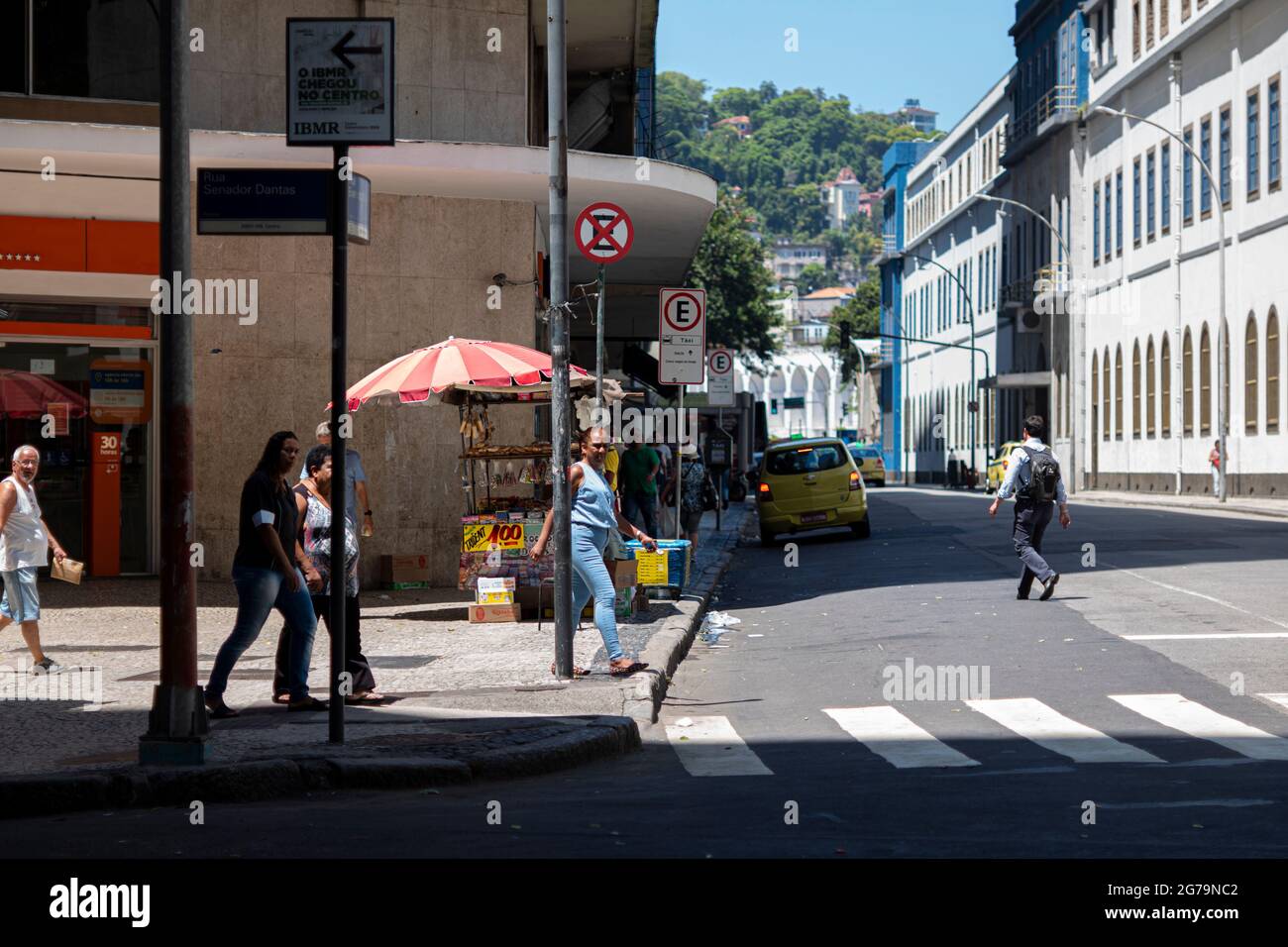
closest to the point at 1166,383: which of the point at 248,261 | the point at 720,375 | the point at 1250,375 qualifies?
the point at 1250,375

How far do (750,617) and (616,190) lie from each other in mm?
5387

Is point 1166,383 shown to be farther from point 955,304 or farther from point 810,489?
point 955,304

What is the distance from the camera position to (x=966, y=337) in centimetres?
9425

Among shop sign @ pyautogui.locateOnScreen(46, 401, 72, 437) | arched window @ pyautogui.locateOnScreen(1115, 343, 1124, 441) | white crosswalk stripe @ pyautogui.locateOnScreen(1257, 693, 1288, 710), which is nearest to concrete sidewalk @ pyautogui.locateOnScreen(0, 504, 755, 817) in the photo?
shop sign @ pyautogui.locateOnScreen(46, 401, 72, 437)

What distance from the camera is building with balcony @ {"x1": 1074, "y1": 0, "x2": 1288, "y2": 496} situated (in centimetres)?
4962

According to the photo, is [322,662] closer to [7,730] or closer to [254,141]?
[7,730]

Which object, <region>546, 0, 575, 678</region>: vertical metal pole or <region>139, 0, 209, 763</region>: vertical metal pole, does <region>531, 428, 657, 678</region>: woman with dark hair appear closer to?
<region>546, 0, 575, 678</region>: vertical metal pole

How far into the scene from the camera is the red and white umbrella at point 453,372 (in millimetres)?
17094

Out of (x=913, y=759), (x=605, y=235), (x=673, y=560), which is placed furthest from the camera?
(x=673, y=560)

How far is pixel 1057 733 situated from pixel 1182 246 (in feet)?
159

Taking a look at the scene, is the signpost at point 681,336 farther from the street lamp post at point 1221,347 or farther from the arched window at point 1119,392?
the arched window at point 1119,392

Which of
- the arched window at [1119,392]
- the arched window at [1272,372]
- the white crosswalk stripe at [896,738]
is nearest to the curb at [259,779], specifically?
the white crosswalk stripe at [896,738]

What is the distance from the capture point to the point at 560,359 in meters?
13.3
